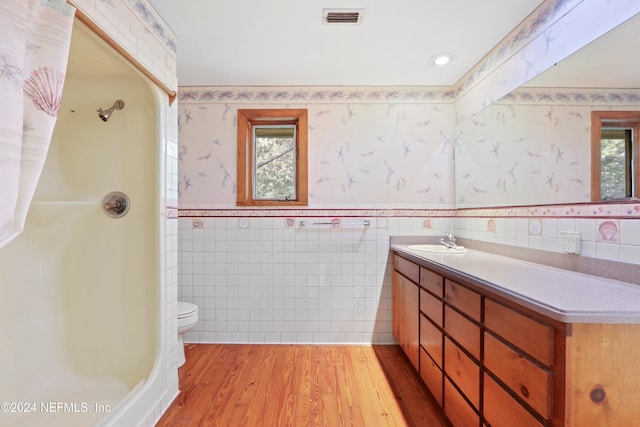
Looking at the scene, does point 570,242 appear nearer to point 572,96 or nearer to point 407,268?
point 572,96

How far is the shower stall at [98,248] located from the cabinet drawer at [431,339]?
149 cm

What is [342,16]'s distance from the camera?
154cm

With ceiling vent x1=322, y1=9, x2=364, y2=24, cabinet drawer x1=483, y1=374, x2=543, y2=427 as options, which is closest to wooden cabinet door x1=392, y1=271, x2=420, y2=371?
cabinet drawer x1=483, y1=374, x2=543, y2=427

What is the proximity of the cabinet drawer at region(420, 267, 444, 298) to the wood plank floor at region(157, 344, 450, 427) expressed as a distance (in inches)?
26.4

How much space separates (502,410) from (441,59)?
2.03 m

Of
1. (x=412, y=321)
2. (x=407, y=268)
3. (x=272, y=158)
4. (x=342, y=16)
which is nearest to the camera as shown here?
(x=342, y=16)

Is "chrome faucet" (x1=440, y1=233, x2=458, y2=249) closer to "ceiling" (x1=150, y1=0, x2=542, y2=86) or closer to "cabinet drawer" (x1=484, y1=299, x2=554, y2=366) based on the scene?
"cabinet drawer" (x1=484, y1=299, x2=554, y2=366)

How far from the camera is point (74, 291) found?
5.19ft

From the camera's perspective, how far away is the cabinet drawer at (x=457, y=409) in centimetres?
114

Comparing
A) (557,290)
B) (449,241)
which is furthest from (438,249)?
(557,290)

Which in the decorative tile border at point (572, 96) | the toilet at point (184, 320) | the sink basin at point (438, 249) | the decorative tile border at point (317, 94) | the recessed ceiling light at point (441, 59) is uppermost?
the recessed ceiling light at point (441, 59)

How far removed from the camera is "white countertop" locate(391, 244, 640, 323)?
75cm

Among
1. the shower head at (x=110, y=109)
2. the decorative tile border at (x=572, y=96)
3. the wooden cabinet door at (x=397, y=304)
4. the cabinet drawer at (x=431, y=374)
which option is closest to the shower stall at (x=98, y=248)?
the shower head at (x=110, y=109)

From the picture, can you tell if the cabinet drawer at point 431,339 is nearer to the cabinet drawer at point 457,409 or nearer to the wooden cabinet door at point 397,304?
the cabinet drawer at point 457,409
